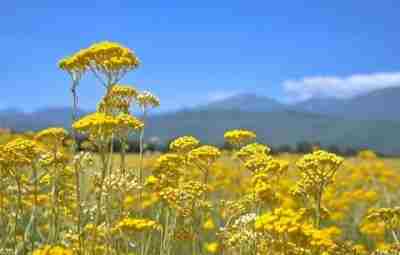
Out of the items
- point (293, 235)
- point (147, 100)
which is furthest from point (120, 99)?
point (293, 235)

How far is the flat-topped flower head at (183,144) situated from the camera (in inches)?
274

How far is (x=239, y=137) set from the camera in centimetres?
732

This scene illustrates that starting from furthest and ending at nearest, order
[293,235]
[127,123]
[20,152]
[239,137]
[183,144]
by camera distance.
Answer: [239,137] < [183,144] < [20,152] < [127,123] < [293,235]

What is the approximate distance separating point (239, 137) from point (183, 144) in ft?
2.24

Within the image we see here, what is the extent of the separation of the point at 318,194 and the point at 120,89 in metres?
2.06

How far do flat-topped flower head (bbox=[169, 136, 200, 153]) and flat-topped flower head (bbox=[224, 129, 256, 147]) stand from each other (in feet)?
1.43

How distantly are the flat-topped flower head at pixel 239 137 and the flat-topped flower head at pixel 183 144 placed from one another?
44 centimetres

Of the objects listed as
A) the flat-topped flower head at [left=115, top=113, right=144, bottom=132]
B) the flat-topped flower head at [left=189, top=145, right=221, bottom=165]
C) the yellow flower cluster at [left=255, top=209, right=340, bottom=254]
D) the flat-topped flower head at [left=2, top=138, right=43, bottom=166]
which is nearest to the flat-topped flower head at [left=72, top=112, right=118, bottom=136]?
the flat-topped flower head at [left=115, top=113, right=144, bottom=132]

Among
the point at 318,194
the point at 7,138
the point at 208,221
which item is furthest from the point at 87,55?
the point at 7,138

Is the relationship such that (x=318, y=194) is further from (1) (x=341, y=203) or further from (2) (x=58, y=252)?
(1) (x=341, y=203)

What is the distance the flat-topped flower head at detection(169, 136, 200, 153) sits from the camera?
6.96 meters

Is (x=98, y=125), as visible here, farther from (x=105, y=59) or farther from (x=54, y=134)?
(x=54, y=134)

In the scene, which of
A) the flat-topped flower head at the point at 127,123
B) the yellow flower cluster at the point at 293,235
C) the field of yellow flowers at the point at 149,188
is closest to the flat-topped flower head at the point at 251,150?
the field of yellow flowers at the point at 149,188

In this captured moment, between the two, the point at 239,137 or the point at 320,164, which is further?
the point at 239,137
